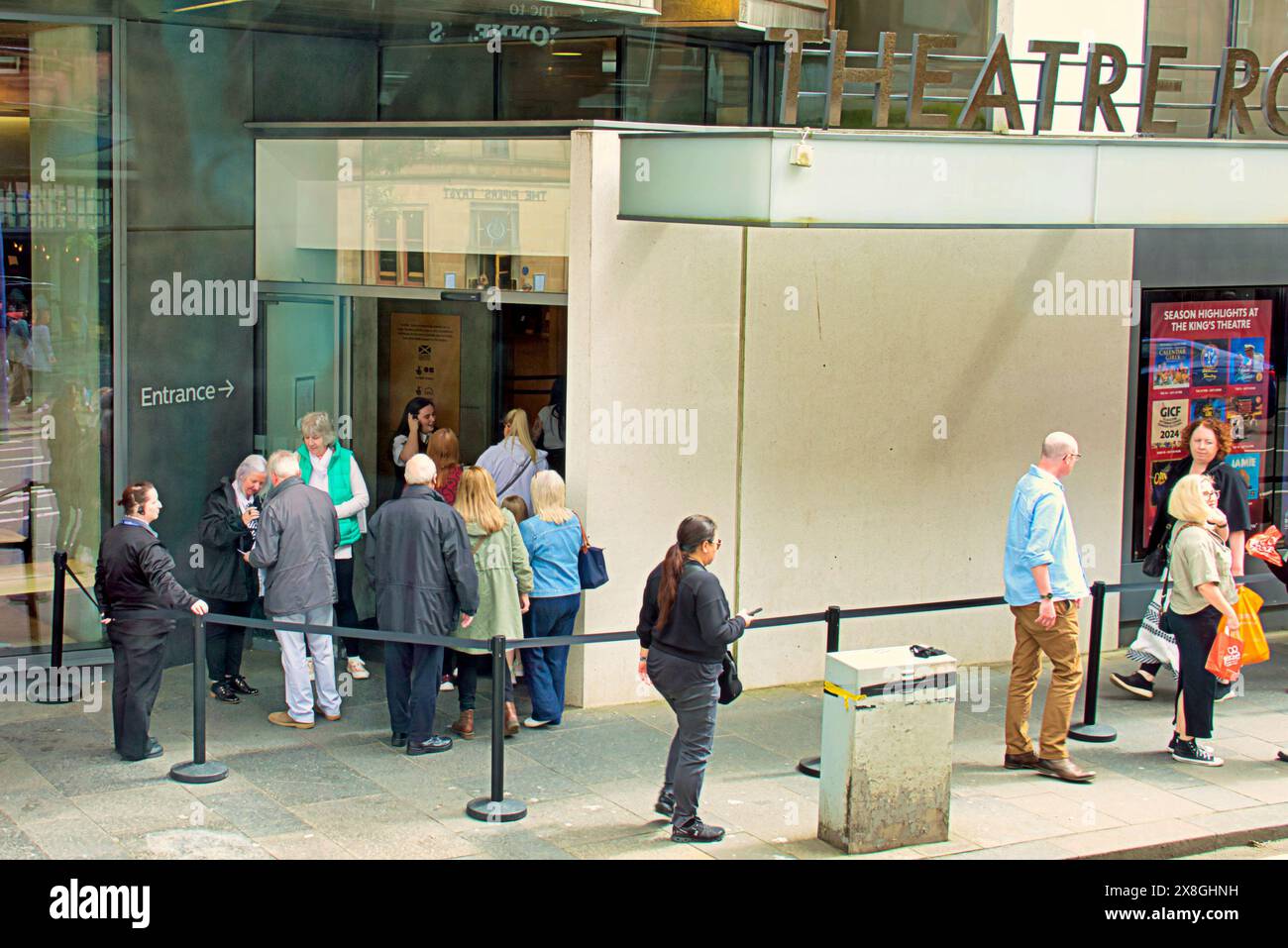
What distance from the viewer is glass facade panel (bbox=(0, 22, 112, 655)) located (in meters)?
10.7

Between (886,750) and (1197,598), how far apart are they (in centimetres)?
254

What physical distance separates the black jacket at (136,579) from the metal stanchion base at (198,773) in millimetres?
782

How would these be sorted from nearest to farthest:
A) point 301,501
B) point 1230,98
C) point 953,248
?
point 301,501 < point 1230,98 < point 953,248

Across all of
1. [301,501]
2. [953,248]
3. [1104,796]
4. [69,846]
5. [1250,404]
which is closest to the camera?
[69,846]

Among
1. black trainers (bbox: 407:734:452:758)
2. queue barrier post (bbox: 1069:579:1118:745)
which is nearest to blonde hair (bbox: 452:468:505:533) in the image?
black trainers (bbox: 407:734:452:758)

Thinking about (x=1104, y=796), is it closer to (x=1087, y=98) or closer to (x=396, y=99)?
(x=1087, y=98)

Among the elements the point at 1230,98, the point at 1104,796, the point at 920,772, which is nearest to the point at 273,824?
the point at 920,772

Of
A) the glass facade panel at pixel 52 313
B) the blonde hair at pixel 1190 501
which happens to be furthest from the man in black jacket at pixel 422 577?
the blonde hair at pixel 1190 501

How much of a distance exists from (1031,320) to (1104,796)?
404 centimetres

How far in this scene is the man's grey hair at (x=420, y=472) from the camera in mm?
9359

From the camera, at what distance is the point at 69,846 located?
768 centimetres

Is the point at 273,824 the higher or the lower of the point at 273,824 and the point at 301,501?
the lower

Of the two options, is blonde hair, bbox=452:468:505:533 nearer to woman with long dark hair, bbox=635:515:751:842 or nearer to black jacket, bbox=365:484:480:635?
black jacket, bbox=365:484:480:635

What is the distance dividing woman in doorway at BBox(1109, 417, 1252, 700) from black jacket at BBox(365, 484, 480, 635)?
14.9ft
